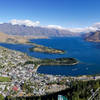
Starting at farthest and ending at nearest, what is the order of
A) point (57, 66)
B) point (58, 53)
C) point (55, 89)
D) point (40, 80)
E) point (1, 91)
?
point (58, 53) < point (57, 66) < point (40, 80) < point (55, 89) < point (1, 91)

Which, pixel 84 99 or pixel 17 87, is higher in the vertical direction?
pixel 84 99

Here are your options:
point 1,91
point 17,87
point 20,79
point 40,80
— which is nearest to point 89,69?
point 40,80

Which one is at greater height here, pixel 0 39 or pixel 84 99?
pixel 0 39

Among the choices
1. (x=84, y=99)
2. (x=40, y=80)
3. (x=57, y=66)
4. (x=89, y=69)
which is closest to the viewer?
(x=84, y=99)

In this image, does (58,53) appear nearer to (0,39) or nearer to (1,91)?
(1,91)

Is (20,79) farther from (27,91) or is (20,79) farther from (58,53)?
(58,53)

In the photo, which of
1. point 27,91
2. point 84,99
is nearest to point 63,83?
point 27,91

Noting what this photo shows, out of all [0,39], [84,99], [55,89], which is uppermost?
[0,39]

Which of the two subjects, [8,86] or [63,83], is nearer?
[8,86]

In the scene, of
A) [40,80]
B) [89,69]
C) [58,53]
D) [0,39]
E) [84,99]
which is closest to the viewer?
[84,99]
